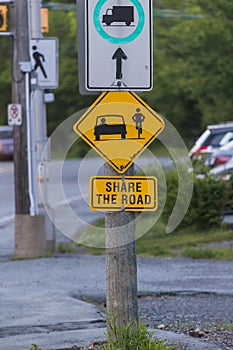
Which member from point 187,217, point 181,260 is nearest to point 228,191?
point 187,217

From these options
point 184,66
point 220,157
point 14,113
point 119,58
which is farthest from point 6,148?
point 119,58

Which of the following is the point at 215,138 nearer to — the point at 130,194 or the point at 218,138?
the point at 218,138

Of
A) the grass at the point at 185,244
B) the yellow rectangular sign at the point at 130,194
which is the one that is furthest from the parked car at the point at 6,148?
the yellow rectangular sign at the point at 130,194

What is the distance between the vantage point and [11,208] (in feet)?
79.2

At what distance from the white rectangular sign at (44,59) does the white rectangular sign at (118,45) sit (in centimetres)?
822

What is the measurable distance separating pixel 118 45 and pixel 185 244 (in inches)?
376

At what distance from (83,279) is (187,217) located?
211 inches

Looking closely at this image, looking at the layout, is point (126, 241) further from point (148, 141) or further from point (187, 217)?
point (187, 217)

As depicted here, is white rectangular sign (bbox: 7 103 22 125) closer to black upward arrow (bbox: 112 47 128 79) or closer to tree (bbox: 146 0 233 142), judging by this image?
black upward arrow (bbox: 112 47 128 79)

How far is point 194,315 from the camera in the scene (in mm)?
9609

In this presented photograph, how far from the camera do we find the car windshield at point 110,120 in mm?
6930

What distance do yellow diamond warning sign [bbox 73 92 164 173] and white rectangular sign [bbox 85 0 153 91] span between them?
5.7 inches

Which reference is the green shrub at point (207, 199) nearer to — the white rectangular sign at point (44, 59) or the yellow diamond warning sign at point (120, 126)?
the white rectangular sign at point (44, 59)

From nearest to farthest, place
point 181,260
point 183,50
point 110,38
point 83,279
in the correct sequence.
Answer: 1. point 110,38
2. point 83,279
3. point 181,260
4. point 183,50
